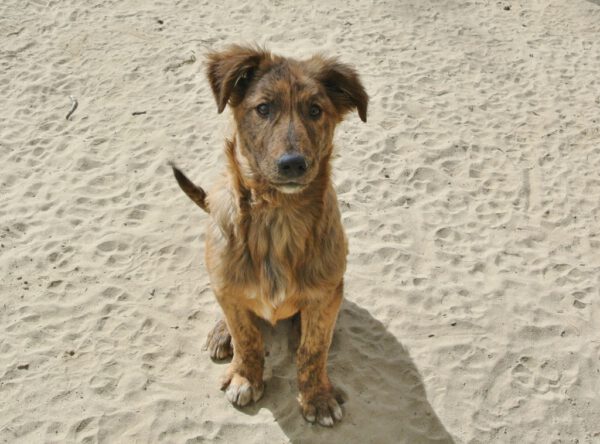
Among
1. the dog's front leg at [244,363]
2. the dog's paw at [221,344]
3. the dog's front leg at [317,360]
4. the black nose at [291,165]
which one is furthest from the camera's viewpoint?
the dog's paw at [221,344]

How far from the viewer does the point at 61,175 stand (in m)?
6.39

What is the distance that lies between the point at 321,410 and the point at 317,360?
40 cm

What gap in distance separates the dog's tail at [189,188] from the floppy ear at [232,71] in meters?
0.68

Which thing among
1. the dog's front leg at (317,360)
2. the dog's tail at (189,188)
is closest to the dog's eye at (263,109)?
the dog's tail at (189,188)

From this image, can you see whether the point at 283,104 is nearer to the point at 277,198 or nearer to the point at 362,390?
the point at 277,198

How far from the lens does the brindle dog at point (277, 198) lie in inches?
138

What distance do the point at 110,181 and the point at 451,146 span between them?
3780 mm

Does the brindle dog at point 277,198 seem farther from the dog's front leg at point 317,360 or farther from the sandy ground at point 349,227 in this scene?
the sandy ground at point 349,227

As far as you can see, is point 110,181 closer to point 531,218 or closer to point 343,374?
point 343,374

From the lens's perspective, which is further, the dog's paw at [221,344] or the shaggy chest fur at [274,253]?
the dog's paw at [221,344]

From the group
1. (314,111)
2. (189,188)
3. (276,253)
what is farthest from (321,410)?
(314,111)

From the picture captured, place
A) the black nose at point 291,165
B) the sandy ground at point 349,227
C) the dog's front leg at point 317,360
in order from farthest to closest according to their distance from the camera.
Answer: the sandy ground at point 349,227
the dog's front leg at point 317,360
the black nose at point 291,165

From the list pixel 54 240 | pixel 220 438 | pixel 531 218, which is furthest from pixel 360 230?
pixel 54 240

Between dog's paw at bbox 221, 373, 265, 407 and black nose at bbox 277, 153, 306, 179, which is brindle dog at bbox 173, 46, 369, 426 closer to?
black nose at bbox 277, 153, 306, 179
